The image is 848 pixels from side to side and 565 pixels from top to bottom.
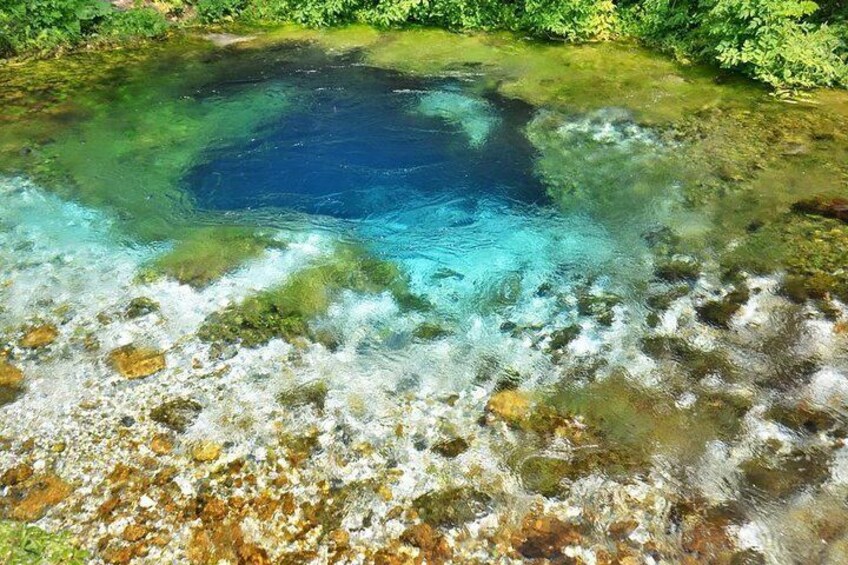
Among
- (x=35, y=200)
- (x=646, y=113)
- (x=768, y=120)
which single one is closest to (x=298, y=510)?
(x=35, y=200)

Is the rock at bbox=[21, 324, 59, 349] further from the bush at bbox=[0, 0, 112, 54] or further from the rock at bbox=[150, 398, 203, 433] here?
the bush at bbox=[0, 0, 112, 54]

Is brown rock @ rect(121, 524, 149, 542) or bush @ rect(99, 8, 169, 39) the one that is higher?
bush @ rect(99, 8, 169, 39)

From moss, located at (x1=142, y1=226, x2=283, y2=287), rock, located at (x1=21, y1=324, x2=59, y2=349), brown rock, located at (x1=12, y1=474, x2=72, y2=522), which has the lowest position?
brown rock, located at (x1=12, y1=474, x2=72, y2=522)

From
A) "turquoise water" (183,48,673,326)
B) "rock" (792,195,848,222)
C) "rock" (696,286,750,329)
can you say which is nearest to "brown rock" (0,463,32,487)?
"turquoise water" (183,48,673,326)

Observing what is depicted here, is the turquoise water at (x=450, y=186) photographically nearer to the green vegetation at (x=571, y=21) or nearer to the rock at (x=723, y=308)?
the rock at (x=723, y=308)

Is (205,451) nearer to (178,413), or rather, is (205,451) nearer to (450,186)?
(178,413)

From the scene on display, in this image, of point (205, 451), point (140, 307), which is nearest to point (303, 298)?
point (140, 307)

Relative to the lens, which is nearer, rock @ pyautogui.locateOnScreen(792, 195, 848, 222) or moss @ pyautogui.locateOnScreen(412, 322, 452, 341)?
moss @ pyautogui.locateOnScreen(412, 322, 452, 341)
